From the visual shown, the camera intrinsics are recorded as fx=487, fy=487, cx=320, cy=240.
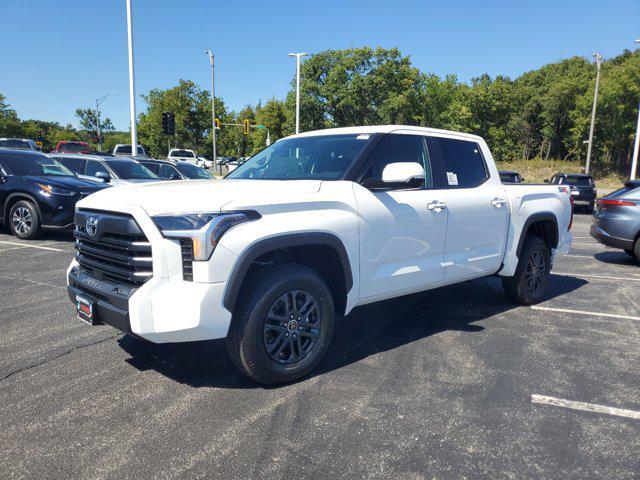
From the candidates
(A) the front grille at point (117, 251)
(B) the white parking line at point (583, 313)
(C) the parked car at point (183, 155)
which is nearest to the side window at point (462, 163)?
(B) the white parking line at point (583, 313)

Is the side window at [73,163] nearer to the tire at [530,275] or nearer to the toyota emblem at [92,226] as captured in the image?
the toyota emblem at [92,226]

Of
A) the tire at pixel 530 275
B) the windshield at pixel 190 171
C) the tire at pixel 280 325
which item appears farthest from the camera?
the windshield at pixel 190 171

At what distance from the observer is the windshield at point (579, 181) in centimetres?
1991

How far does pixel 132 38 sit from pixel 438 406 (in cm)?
2077

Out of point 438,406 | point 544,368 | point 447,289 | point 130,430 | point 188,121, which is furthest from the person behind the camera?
point 188,121

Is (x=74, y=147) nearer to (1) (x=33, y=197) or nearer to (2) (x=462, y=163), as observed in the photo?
(1) (x=33, y=197)

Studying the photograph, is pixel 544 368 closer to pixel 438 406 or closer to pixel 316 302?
pixel 438 406

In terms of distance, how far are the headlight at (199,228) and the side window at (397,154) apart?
134cm

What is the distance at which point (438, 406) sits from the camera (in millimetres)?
3252

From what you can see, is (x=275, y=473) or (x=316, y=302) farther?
(x=316, y=302)

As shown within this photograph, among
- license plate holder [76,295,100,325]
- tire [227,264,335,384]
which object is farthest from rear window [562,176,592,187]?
license plate holder [76,295,100,325]

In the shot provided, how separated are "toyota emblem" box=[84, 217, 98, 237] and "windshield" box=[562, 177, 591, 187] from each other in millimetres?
20445

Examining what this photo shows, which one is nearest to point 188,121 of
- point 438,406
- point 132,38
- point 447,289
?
point 132,38

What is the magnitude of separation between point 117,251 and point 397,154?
2.40 m
